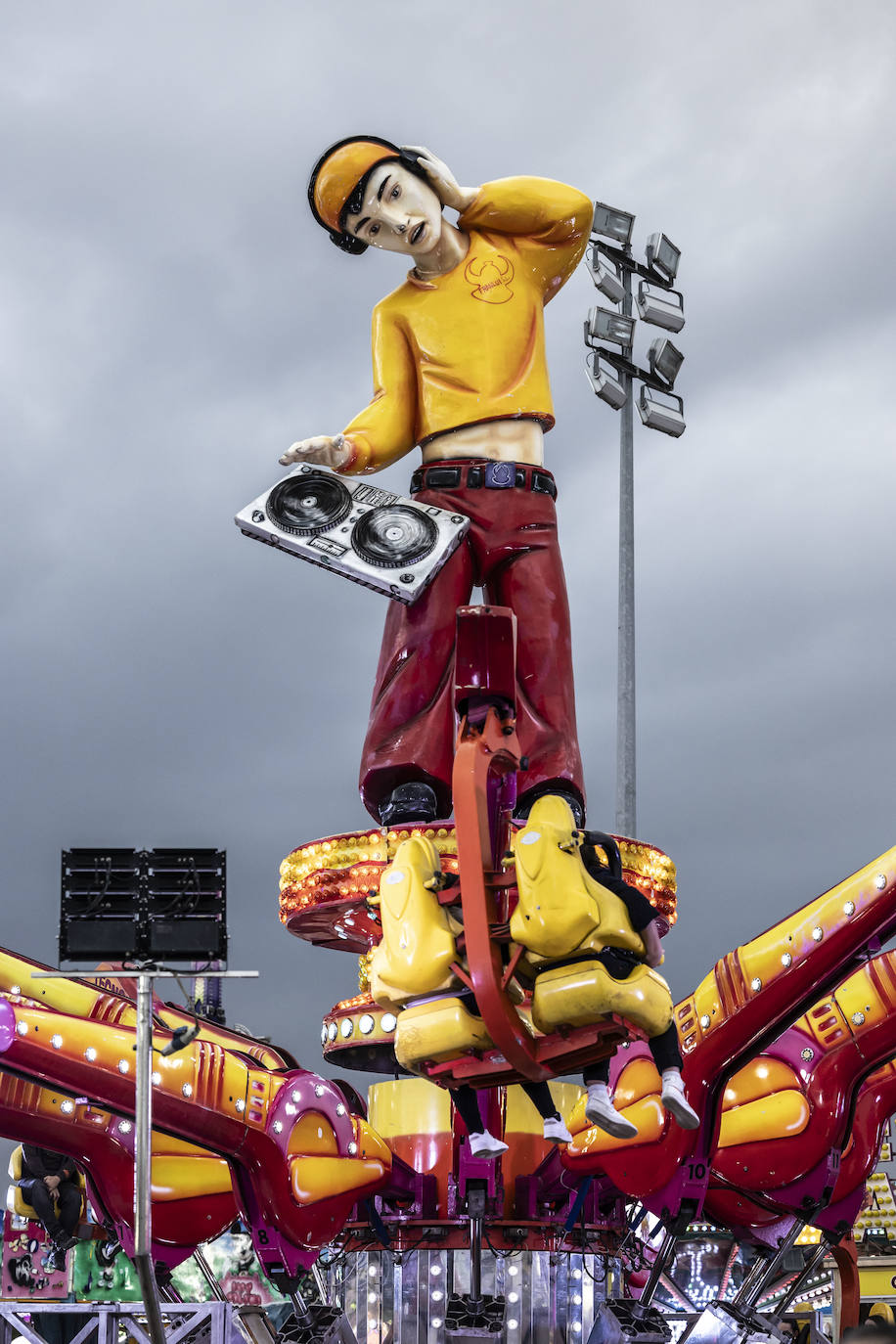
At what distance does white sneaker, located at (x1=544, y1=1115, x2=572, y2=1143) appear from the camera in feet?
24.7

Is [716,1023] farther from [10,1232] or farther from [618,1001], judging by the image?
[10,1232]

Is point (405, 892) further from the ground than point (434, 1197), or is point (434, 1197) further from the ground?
point (405, 892)

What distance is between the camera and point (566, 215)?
34.2 ft

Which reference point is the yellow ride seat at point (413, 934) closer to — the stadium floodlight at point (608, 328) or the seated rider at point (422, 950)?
the seated rider at point (422, 950)

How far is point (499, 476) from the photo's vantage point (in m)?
10.2

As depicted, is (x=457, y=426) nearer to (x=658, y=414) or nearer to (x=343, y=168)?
(x=343, y=168)

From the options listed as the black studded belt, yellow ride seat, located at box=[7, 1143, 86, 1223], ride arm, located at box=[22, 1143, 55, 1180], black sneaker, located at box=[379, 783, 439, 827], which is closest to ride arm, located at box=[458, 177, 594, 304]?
the black studded belt

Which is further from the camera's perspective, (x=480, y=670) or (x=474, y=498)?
(x=474, y=498)

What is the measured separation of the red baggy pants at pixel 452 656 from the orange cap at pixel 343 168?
5.71ft

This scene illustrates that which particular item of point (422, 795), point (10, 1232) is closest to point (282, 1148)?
point (422, 795)

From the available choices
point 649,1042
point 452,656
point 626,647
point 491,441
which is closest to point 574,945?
point 649,1042

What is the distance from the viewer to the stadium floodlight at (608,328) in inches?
656

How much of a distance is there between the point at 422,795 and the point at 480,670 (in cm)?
143

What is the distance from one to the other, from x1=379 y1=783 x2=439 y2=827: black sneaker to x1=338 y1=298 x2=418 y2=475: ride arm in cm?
183
